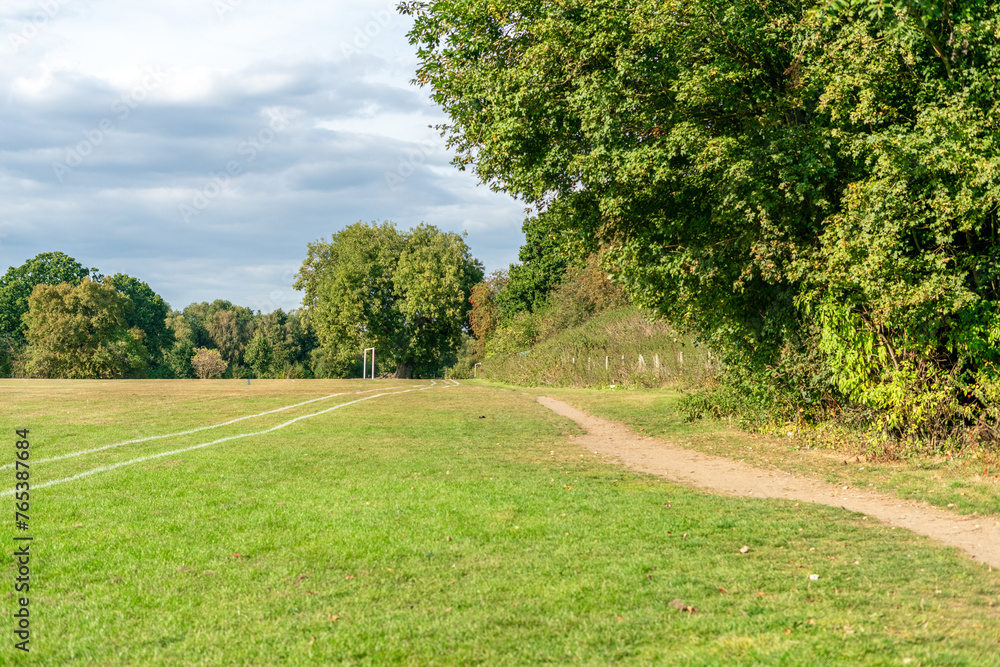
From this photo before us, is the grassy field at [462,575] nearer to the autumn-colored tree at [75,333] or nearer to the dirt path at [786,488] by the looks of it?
the dirt path at [786,488]

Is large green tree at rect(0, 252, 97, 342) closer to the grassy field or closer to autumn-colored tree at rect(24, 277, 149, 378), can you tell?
autumn-colored tree at rect(24, 277, 149, 378)

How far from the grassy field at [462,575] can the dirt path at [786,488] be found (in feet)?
1.55

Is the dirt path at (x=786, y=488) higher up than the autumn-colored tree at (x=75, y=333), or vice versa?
the autumn-colored tree at (x=75, y=333)

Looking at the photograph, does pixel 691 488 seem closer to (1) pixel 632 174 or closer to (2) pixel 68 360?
(1) pixel 632 174

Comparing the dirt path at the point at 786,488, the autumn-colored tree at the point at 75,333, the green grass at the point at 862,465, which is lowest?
the dirt path at the point at 786,488

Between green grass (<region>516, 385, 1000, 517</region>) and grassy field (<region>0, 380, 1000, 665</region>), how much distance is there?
1798 millimetres

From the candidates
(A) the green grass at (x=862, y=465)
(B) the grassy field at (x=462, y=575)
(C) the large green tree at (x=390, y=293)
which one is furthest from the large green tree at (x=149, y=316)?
(B) the grassy field at (x=462, y=575)

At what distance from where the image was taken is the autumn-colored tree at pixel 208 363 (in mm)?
104000

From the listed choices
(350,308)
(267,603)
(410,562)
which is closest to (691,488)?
(410,562)

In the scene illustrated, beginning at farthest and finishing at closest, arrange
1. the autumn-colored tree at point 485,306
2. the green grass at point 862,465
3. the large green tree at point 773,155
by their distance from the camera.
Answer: the autumn-colored tree at point 485,306 < the large green tree at point 773,155 < the green grass at point 862,465

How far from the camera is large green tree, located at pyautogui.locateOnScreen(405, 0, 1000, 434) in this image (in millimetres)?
9273

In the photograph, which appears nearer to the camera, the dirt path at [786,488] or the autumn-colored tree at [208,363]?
the dirt path at [786,488]

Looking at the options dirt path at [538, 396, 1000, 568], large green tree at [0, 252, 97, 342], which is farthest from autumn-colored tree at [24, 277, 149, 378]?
dirt path at [538, 396, 1000, 568]

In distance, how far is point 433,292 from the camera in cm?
6750
